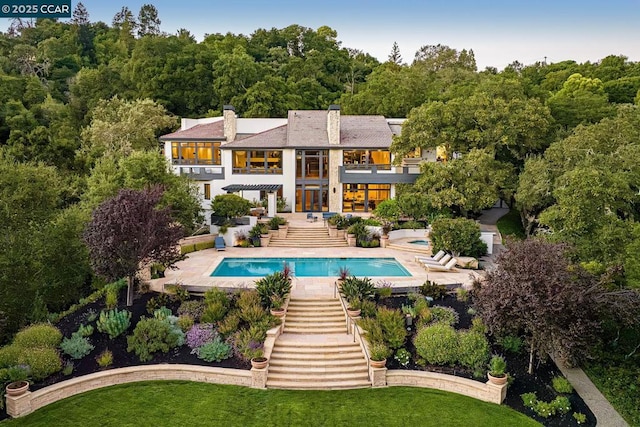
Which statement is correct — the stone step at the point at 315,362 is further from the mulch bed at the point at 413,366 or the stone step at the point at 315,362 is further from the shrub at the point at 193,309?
the shrub at the point at 193,309

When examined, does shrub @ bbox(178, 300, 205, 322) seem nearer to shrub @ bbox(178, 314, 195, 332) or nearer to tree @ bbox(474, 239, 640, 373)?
shrub @ bbox(178, 314, 195, 332)

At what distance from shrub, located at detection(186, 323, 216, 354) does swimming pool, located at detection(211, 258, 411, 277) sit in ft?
18.2

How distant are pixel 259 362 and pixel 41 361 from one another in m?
5.28

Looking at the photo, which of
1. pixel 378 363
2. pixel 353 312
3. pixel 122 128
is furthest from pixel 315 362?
pixel 122 128

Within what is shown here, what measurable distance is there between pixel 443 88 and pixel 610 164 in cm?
2996

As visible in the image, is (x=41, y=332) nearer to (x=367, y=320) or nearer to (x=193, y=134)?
(x=367, y=320)

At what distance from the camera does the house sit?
107 feet

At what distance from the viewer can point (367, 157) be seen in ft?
109

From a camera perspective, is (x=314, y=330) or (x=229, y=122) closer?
(x=314, y=330)

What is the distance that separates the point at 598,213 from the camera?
18688mm

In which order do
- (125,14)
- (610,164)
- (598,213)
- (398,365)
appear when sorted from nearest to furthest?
(398,365) < (598,213) < (610,164) < (125,14)

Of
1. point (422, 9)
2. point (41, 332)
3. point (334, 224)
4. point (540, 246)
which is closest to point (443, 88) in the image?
point (422, 9)

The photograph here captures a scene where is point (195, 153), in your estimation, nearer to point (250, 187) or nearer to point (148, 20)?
point (250, 187)

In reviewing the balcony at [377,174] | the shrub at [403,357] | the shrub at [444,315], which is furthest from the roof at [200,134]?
the shrub at [403,357]
